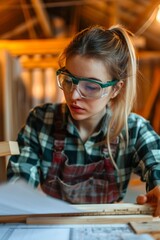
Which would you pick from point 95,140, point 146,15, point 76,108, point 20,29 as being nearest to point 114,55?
point 76,108

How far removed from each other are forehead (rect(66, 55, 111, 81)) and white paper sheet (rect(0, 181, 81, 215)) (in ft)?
1.17

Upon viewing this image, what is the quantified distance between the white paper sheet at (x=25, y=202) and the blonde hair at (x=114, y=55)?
423 mm

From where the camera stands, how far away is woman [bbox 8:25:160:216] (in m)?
1.01

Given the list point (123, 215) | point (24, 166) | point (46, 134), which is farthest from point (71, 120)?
point (123, 215)

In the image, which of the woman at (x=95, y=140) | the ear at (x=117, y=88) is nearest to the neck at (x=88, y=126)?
the woman at (x=95, y=140)

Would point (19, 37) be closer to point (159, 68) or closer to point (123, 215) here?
point (159, 68)

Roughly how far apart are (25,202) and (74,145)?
0.45 meters

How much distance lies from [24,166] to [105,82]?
1.22 feet

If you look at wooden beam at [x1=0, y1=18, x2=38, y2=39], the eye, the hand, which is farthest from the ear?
wooden beam at [x1=0, y1=18, x2=38, y2=39]

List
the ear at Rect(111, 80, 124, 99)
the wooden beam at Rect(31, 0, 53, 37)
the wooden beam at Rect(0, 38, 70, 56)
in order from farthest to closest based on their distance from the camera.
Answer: the wooden beam at Rect(31, 0, 53, 37) < the wooden beam at Rect(0, 38, 70, 56) < the ear at Rect(111, 80, 124, 99)

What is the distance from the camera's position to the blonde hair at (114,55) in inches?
38.9

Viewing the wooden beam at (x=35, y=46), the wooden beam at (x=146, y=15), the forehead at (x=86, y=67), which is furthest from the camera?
the wooden beam at (x=35, y=46)

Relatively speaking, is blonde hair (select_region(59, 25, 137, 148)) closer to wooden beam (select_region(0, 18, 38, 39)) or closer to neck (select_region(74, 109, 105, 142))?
neck (select_region(74, 109, 105, 142))

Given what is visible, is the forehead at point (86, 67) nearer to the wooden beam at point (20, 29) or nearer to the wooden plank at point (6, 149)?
the wooden plank at point (6, 149)
